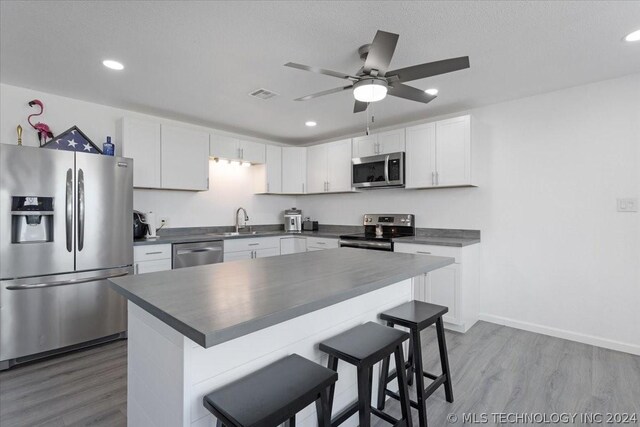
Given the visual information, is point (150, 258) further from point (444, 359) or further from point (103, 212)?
point (444, 359)

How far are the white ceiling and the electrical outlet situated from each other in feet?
3.57

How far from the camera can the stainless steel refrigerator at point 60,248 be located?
99.6 inches

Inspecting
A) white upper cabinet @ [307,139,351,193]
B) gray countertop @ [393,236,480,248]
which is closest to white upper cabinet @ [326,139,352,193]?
white upper cabinet @ [307,139,351,193]

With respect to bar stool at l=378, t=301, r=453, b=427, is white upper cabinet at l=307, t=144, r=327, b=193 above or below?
above

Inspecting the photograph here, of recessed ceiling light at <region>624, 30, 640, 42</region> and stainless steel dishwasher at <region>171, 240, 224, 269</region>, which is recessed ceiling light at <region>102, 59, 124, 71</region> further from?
recessed ceiling light at <region>624, 30, 640, 42</region>

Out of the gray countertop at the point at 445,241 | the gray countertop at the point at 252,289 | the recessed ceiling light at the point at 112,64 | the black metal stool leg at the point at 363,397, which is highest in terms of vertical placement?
the recessed ceiling light at the point at 112,64

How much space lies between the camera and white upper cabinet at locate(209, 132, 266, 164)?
13.6 ft

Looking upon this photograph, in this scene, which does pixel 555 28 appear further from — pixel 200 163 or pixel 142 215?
pixel 142 215

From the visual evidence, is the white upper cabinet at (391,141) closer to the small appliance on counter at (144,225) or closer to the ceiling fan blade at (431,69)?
the ceiling fan blade at (431,69)

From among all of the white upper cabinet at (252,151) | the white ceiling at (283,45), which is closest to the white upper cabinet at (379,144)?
the white ceiling at (283,45)

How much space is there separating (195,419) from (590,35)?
3.09 meters

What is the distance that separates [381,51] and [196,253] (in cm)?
289

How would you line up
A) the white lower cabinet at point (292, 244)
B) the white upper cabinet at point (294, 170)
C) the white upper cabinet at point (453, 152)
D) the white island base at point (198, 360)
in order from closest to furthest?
the white island base at point (198, 360), the white upper cabinet at point (453, 152), the white lower cabinet at point (292, 244), the white upper cabinet at point (294, 170)

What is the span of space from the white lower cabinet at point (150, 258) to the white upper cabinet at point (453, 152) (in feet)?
10.1
